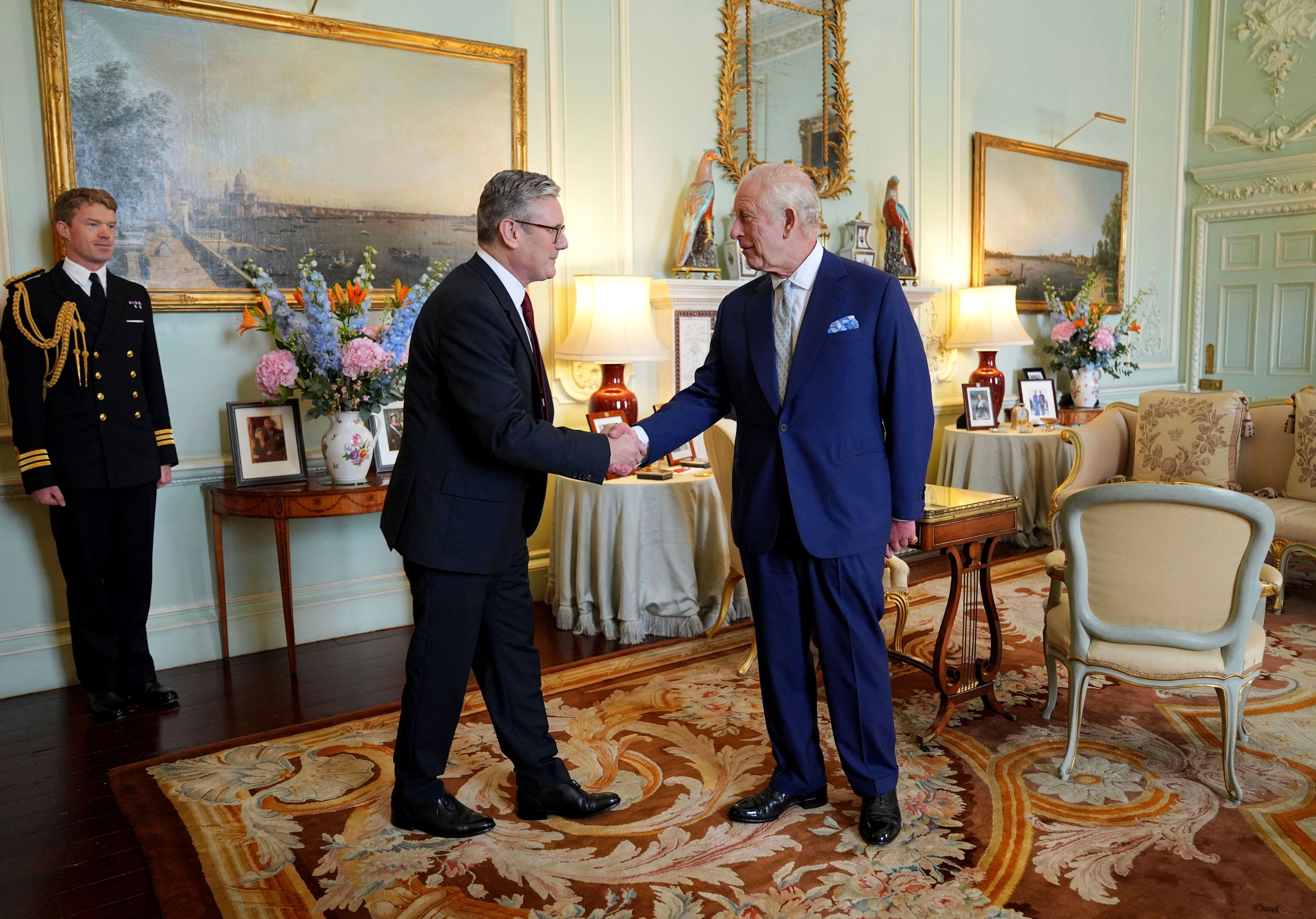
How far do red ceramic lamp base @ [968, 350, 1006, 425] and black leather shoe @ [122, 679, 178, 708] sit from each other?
5.21 m

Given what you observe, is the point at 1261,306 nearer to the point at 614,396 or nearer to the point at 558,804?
the point at 614,396

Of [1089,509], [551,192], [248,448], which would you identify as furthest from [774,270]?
[248,448]

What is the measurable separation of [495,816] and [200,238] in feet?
9.39

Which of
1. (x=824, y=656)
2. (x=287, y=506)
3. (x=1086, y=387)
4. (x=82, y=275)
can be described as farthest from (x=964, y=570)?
(x=1086, y=387)

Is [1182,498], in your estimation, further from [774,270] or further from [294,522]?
[294,522]

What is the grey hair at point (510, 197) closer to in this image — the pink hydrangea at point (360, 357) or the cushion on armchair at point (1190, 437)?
the pink hydrangea at point (360, 357)

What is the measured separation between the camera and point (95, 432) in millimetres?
3639

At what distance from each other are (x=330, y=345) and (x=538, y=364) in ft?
5.90

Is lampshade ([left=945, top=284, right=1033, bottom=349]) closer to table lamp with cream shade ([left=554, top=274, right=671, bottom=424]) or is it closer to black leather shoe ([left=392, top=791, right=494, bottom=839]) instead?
table lamp with cream shade ([left=554, top=274, right=671, bottom=424])

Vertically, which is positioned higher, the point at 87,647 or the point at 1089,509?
the point at 1089,509

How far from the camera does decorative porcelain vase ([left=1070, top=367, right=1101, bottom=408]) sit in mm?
Answer: 7336

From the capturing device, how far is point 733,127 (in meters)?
5.77


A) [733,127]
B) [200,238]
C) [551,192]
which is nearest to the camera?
[551,192]

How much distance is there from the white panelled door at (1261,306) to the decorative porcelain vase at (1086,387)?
6.36ft
